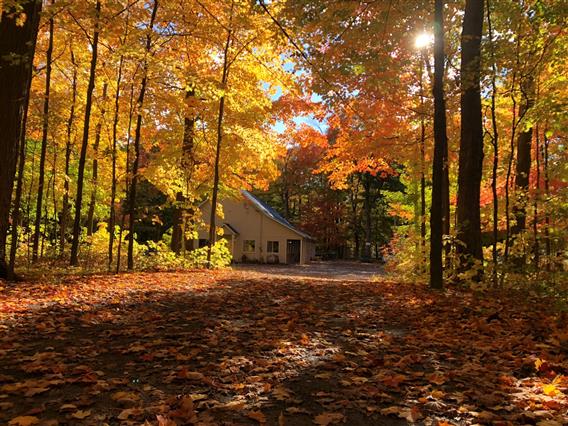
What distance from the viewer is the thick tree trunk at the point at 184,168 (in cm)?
1788

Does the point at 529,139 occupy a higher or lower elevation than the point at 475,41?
lower

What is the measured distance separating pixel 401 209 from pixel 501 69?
1303 centimetres

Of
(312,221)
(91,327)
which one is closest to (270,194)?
(312,221)

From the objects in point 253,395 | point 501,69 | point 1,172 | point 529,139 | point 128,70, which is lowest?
point 253,395

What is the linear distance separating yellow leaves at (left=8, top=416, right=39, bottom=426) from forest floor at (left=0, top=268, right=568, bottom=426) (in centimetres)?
1

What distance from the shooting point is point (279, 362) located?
4.10 meters

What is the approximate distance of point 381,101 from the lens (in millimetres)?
14812

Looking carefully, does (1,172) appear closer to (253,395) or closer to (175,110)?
(253,395)

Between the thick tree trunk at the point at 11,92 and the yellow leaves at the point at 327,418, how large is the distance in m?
7.60

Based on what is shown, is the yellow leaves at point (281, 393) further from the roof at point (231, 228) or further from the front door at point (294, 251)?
the front door at point (294, 251)

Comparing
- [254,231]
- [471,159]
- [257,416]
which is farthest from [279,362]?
[254,231]

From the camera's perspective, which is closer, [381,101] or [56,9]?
[56,9]

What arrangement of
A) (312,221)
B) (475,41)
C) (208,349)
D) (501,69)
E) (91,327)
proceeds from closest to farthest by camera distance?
(208,349) → (91,327) → (475,41) → (501,69) → (312,221)

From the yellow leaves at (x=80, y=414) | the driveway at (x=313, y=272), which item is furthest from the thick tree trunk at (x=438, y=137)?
the driveway at (x=313, y=272)
